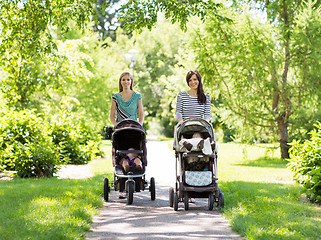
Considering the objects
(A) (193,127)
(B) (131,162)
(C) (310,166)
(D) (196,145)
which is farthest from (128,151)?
(C) (310,166)

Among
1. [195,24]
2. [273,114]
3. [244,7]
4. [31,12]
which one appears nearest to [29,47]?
[31,12]

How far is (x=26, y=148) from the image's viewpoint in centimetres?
1164

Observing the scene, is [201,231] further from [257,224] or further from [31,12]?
[31,12]

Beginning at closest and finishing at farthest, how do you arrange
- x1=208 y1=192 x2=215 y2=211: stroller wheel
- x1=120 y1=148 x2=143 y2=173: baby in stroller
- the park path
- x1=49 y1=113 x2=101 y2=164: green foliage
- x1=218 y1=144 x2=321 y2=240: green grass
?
x1=218 y1=144 x2=321 y2=240: green grass < the park path < x1=208 y1=192 x2=215 y2=211: stroller wheel < x1=120 y1=148 x2=143 y2=173: baby in stroller < x1=49 y1=113 x2=101 y2=164: green foliage

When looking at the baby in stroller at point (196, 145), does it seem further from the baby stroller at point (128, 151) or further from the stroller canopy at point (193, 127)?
the baby stroller at point (128, 151)

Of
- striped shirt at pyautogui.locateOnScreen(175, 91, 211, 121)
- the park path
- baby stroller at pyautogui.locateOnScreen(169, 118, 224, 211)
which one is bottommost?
the park path

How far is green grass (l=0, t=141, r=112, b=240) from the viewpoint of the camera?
550cm

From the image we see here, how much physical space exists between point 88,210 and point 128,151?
1528 millimetres

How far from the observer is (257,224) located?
241 inches

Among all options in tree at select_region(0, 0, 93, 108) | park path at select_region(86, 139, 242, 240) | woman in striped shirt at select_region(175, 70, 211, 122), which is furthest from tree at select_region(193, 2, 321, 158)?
park path at select_region(86, 139, 242, 240)

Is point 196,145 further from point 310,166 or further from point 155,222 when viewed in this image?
point 310,166

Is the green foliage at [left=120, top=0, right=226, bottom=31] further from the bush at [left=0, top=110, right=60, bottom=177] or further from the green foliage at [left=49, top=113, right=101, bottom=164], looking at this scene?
the green foliage at [left=49, top=113, right=101, bottom=164]

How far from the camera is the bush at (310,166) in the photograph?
816 cm

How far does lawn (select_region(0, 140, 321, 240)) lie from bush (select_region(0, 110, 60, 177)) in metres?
1.28
